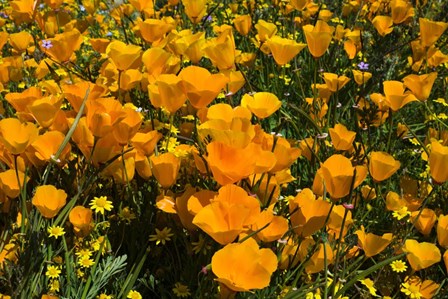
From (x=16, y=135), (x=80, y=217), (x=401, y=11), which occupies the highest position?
(x=16, y=135)

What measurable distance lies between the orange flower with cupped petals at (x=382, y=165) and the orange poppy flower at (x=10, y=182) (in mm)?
883

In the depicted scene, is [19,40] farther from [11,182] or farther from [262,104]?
[262,104]

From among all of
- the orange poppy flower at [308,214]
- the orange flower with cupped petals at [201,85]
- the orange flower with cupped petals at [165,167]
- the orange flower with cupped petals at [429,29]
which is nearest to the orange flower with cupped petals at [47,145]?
the orange flower with cupped petals at [165,167]

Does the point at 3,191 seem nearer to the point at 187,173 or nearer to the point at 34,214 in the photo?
the point at 34,214

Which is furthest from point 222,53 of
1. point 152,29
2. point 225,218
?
point 225,218

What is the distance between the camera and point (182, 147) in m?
1.69

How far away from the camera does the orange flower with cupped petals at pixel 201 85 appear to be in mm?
1400

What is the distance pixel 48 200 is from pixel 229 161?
1.45 ft

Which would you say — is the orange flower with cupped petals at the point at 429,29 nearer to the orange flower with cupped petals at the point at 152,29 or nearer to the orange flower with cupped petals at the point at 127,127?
the orange flower with cupped petals at the point at 152,29

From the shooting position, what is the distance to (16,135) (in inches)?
50.3

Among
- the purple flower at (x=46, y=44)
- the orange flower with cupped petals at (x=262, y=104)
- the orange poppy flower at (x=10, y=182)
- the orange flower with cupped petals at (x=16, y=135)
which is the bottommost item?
the purple flower at (x=46, y=44)

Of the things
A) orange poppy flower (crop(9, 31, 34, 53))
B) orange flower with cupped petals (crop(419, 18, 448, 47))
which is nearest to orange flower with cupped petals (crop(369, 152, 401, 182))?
orange flower with cupped petals (crop(419, 18, 448, 47))

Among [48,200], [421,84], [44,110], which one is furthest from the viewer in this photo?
[421,84]

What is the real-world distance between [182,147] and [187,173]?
0.11 m
